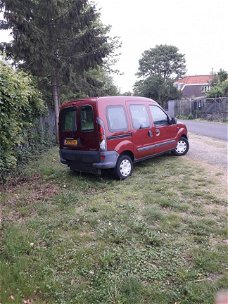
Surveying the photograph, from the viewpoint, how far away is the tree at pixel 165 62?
170ft

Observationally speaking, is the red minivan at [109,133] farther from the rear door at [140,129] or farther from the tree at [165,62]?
the tree at [165,62]

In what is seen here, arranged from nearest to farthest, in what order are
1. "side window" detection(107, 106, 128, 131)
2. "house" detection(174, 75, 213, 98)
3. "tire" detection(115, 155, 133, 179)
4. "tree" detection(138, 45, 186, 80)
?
"side window" detection(107, 106, 128, 131)
"tire" detection(115, 155, 133, 179)
"tree" detection(138, 45, 186, 80)
"house" detection(174, 75, 213, 98)

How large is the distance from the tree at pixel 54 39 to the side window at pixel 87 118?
5810 millimetres

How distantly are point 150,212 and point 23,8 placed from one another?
1003 centimetres

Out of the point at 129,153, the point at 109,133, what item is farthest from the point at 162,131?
the point at 109,133

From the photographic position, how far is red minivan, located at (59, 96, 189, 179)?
21.5 feet

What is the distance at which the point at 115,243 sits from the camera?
3859mm

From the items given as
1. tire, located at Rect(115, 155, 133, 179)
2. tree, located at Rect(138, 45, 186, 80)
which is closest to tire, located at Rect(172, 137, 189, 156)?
tire, located at Rect(115, 155, 133, 179)

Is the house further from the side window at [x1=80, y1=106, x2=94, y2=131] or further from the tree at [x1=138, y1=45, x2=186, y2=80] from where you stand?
the side window at [x1=80, y1=106, x2=94, y2=131]

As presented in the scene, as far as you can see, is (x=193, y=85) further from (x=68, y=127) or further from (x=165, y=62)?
(x=68, y=127)

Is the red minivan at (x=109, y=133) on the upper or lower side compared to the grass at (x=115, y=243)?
upper

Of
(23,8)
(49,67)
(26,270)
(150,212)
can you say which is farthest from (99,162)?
(23,8)

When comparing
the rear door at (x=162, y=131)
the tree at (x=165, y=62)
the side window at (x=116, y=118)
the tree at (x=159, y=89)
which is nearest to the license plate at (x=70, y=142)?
the side window at (x=116, y=118)

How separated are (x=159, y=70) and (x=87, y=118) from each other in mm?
48315
